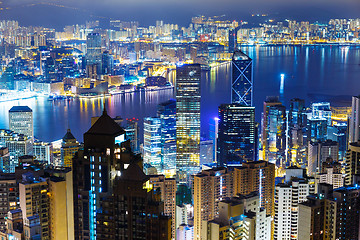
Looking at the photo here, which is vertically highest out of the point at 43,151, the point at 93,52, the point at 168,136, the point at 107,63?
the point at 93,52

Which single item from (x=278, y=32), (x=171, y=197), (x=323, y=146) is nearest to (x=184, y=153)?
(x=323, y=146)

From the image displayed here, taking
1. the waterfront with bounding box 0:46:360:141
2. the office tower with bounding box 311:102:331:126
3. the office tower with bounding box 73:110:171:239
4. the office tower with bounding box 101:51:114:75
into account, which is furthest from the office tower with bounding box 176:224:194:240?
the office tower with bounding box 101:51:114:75

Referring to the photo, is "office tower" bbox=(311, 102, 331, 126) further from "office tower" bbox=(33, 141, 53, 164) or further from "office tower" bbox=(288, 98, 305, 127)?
"office tower" bbox=(33, 141, 53, 164)

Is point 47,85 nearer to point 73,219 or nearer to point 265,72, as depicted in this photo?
point 265,72

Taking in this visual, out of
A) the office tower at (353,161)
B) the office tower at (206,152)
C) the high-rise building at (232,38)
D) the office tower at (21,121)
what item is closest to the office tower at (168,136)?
the office tower at (206,152)

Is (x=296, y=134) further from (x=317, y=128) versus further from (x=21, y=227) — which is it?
(x=21, y=227)

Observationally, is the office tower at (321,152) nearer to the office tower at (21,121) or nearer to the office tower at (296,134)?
the office tower at (296,134)

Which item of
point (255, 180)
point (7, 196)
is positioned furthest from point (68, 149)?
point (7, 196)
